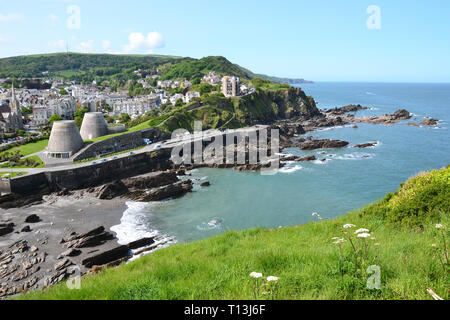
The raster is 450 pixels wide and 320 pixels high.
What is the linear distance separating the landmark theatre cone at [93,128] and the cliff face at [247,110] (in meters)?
10.8

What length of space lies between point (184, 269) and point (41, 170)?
109ft

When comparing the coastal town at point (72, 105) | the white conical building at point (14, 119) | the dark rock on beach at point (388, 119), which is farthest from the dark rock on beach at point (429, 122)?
the white conical building at point (14, 119)

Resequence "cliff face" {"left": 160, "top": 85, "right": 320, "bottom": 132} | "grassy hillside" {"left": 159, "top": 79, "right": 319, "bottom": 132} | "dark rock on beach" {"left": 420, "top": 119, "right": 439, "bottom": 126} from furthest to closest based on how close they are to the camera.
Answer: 1. "dark rock on beach" {"left": 420, "top": 119, "right": 439, "bottom": 126}
2. "cliff face" {"left": 160, "top": 85, "right": 320, "bottom": 132}
3. "grassy hillside" {"left": 159, "top": 79, "right": 319, "bottom": 132}

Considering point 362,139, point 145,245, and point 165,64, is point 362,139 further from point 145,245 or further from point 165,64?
point 165,64

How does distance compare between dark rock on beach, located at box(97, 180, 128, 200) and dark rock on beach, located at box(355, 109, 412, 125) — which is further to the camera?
dark rock on beach, located at box(355, 109, 412, 125)

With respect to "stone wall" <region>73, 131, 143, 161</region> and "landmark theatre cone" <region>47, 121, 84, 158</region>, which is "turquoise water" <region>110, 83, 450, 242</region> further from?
"landmark theatre cone" <region>47, 121, 84, 158</region>

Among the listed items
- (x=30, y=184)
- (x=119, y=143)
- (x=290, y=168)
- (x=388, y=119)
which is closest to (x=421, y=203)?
(x=290, y=168)

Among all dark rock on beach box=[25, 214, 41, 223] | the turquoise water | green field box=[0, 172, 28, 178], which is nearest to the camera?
the turquoise water

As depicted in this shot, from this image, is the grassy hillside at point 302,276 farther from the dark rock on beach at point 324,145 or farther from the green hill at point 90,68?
the green hill at point 90,68

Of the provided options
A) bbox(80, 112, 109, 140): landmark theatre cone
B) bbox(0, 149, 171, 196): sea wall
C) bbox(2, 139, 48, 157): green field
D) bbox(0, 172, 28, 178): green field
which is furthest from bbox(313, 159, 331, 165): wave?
bbox(2, 139, 48, 157): green field

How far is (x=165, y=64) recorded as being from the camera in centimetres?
17775

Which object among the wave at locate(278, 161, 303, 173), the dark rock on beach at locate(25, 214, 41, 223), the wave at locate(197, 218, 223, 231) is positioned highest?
the wave at locate(278, 161, 303, 173)

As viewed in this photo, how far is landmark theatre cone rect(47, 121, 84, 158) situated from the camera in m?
37.8

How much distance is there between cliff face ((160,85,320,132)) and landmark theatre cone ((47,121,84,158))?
57.4 ft
